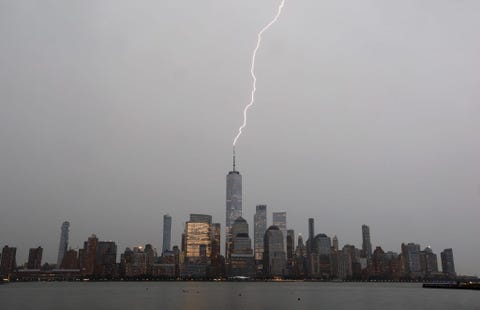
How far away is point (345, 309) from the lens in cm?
8656

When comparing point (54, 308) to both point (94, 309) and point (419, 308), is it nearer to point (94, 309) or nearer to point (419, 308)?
point (94, 309)

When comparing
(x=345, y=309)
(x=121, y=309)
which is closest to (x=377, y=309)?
(x=345, y=309)

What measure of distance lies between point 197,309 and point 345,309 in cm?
2872

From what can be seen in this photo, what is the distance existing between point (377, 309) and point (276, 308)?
19882 millimetres

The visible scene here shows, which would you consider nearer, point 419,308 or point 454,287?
point 419,308

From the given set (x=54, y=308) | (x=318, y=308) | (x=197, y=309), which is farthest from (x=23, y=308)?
(x=318, y=308)

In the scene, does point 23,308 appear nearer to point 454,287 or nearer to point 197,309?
point 197,309

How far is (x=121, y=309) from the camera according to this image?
274 feet

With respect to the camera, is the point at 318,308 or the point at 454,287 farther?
the point at 454,287

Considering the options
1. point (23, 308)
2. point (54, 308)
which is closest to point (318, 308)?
point (54, 308)

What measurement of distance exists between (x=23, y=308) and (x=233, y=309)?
41159mm

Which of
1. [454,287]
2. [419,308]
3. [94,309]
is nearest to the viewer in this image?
[94,309]

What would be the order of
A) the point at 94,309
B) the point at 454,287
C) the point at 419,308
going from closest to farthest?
the point at 94,309, the point at 419,308, the point at 454,287

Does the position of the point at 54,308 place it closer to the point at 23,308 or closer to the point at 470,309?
the point at 23,308
